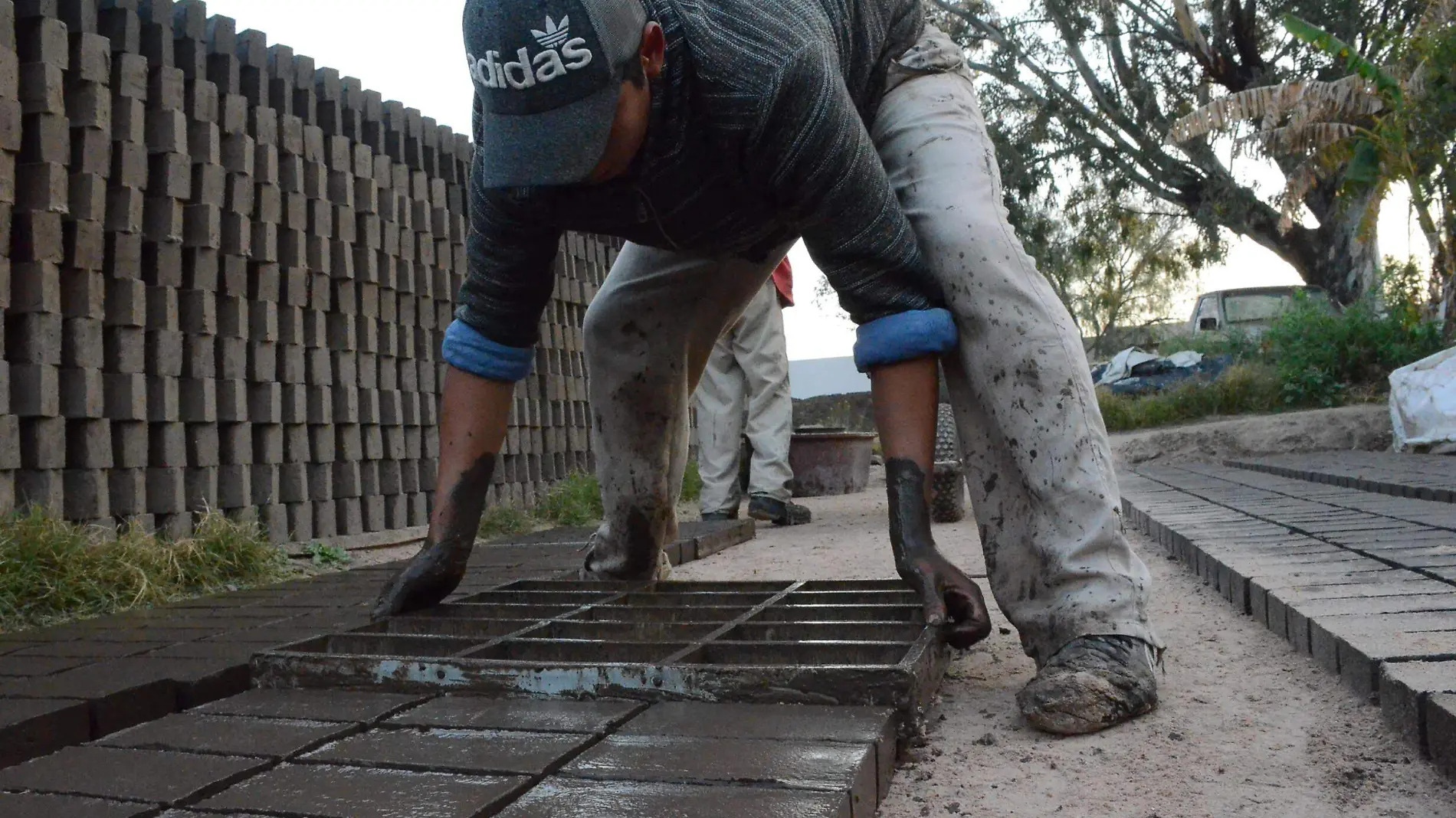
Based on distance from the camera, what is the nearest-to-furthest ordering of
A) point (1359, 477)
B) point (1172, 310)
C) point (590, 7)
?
point (590, 7) → point (1359, 477) → point (1172, 310)

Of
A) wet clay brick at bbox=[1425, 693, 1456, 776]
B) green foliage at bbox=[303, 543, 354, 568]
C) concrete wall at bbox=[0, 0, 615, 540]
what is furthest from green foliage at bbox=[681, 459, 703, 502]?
wet clay brick at bbox=[1425, 693, 1456, 776]

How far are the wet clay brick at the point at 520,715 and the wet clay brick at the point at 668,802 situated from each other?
24 cm

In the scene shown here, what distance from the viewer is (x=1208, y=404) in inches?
447

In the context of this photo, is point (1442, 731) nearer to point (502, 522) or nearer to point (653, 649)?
point (653, 649)

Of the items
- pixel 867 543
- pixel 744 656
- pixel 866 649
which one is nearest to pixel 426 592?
pixel 744 656

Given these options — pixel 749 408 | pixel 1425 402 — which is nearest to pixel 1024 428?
pixel 749 408

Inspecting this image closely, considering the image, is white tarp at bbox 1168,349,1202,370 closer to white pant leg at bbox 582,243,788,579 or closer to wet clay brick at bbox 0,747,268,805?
white pant leg at bbox 582,243,788,579

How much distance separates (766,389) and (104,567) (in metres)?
3.53

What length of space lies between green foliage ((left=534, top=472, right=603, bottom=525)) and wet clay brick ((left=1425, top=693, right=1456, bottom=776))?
474cm

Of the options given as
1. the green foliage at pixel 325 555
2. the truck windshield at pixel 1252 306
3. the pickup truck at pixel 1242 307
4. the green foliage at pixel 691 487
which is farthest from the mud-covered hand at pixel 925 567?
the truck windshield at pixel 1252 306

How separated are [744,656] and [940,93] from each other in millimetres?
1290

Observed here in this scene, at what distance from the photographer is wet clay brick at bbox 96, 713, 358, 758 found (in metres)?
1.58

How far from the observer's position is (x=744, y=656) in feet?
6.43

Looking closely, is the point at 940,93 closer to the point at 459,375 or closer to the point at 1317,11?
the point at 459,375
